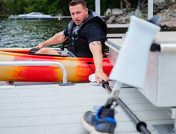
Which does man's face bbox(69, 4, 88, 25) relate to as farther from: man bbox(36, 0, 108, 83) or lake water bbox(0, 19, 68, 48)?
lake water bbox(0, 19, 68, 48)

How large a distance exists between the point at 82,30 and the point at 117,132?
2.14m

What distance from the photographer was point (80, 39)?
4375 millimetres

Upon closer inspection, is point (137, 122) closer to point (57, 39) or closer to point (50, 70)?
point (50, 70)

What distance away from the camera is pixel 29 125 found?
2.33 meters

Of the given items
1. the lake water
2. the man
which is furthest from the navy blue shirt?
the lake water

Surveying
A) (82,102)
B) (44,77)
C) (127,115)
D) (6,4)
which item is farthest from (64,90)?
(6,4)

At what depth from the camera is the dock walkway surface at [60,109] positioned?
2.28 m

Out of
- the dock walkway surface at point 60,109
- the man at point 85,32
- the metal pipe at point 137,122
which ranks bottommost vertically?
the dock walkway surface at point 60,109

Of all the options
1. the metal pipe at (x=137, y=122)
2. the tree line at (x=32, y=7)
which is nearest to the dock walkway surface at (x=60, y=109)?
the metal pipe at (x=137, y=122)

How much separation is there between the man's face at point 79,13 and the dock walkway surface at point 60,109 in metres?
1.09

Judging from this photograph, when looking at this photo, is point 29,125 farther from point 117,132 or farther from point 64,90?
point 64,90

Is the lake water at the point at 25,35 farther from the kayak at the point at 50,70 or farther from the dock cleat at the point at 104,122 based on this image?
the dock cleat at the point at 104,122

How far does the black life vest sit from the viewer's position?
416 centimetres

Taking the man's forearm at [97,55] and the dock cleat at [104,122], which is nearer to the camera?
the dock cleat at [104,122]
